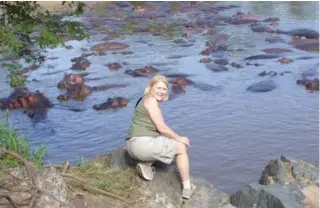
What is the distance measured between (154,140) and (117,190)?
725 mm

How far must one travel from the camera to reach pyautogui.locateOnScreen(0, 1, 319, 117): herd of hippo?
14766 millimetres

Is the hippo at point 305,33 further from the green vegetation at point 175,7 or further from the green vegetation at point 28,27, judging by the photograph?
the green vegetation at point 28,27

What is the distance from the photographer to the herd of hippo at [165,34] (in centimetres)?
1477

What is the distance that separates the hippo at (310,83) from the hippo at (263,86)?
0.84 meters

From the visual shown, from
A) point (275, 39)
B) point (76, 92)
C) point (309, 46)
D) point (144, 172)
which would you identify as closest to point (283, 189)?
point (144, 172)

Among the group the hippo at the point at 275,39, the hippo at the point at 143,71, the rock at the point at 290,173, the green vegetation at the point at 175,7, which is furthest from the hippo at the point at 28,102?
the green vegetation at the point at 175,7

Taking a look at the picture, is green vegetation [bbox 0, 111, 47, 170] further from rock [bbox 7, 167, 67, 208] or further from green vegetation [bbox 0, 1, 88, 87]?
green vegetation [bbox 0, 1, 88, 87]

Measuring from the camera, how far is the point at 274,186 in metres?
6.78

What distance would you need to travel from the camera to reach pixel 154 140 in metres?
5.94

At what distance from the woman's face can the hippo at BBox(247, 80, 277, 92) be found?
9192 mm

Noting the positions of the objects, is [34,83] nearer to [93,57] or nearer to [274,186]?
[93,57]

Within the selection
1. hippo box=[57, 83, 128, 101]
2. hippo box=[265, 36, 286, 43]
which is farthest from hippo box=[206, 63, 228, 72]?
hippo box=[265, 36, 286, 43]

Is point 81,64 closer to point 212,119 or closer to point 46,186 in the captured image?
point 212,119

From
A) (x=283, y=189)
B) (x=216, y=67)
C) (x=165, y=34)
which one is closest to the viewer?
(x=283, y=189)
